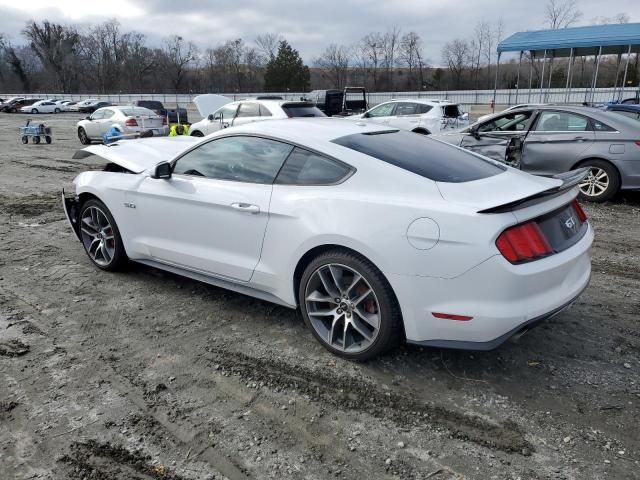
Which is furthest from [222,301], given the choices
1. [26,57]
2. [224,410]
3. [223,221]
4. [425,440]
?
[26,57]

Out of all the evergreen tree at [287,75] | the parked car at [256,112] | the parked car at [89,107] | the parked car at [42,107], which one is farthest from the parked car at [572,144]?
the evergreen tree at [287,75]

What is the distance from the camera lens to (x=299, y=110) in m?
12.9

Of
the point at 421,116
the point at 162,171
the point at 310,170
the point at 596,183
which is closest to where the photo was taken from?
the point at 310,170

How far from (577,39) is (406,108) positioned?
9.99m

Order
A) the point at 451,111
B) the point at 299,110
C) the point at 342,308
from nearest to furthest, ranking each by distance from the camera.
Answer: the point at 342,308, the point at 299,110, the point at 451,111

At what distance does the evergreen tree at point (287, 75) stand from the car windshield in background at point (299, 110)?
60546 millimetres

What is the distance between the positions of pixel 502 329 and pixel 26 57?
371 feet

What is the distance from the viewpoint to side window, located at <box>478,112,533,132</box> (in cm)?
884

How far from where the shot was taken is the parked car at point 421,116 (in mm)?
15250

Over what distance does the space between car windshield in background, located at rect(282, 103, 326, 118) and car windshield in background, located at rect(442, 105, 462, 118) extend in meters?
4.61

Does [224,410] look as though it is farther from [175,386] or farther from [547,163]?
[547,163]

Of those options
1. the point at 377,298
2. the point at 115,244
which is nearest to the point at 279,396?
the point at 377,298

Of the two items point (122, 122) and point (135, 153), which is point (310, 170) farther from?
point (122, 122)

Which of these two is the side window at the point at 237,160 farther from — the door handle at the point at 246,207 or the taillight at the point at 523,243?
the taillight at the point at 523,243
